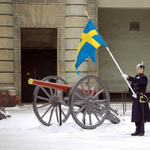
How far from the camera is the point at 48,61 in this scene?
58.2 feet

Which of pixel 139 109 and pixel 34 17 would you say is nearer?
pixel 139 109

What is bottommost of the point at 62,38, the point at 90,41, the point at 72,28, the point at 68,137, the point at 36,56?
the point at 68,137

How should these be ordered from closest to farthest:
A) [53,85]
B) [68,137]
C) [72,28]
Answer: [68,137] < [53,85] < [72,28]

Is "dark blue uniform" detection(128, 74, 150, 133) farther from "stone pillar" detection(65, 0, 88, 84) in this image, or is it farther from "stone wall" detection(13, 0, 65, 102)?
"stone wall" detection(13, 0, 65, 102)

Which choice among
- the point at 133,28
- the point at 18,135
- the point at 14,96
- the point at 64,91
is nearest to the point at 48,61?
the point at 14,96

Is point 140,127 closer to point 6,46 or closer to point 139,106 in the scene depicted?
point 139,106

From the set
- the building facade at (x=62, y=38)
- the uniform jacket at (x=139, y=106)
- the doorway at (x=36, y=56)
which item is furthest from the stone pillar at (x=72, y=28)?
the uniform jacket at (x=139, y=106)

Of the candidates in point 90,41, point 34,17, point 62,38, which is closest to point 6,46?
point 34,17

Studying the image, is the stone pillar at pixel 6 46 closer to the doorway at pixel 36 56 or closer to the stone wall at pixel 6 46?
the stone wall at pixel 6 46

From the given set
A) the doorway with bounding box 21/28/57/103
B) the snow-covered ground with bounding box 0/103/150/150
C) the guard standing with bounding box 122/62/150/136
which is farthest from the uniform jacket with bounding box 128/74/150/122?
the doorway with bounding box 21/28/57/103

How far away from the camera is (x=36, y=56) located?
58.0 feet

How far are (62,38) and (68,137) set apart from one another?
326 inches

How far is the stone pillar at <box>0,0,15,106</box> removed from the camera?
49.0 feet

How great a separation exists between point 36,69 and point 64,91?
353 inches
